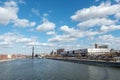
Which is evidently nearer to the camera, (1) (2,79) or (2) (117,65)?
(1) (2,79)

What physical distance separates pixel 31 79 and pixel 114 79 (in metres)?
17.3

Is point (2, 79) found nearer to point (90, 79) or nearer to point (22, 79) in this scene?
point (22, 79)

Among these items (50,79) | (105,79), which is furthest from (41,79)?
(105,79)

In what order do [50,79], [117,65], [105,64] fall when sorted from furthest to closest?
[105,64], [117,65], [50,79]

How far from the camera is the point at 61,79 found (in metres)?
43.4

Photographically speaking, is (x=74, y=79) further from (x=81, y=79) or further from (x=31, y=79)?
(x=31, y=79)

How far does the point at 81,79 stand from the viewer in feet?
140

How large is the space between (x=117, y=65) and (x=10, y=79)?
39.3m

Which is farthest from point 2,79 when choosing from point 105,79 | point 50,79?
point 105,79

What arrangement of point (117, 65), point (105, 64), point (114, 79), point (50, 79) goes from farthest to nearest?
1. point (105, 64)
2. point (117, 65)
3. point (50, 79)
4. point (114, 79)

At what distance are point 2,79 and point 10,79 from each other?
2277 millimetres

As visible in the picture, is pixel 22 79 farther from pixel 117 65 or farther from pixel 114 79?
pixel 117 65

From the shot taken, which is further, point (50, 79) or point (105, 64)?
point (105, 64)

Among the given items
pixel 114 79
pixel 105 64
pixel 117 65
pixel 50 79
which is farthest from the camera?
pixel 105 64
